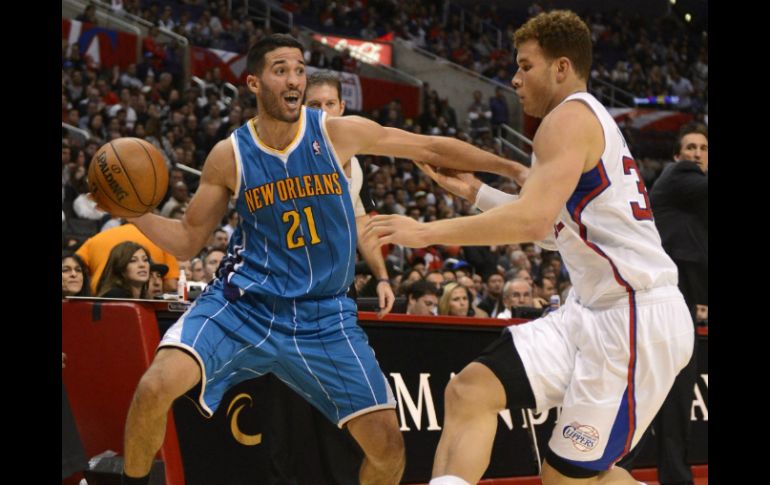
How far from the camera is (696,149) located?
18.9ft

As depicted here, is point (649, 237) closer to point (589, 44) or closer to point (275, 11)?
point (589, 44)

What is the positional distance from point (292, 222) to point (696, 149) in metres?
2.70

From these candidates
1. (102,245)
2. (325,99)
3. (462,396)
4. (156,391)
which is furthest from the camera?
(102,245)

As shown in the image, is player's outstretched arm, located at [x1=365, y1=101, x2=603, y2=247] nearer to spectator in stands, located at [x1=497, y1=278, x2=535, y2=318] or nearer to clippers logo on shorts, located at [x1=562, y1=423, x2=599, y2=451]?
clippers logo on shorts, located at [x1=562, y1=423, x2=599, y2=451]

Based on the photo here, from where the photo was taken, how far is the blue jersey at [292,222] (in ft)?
13.8

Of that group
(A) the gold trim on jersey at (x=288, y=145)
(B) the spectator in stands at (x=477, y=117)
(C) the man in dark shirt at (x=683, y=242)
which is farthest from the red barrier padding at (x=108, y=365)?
(B) the spectator in stands at (x=477, y=117)

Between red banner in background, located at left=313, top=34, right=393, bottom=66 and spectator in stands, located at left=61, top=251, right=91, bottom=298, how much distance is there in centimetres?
1518

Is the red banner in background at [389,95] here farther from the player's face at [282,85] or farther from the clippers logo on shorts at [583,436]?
the clippers logo on shorts at [583,436]

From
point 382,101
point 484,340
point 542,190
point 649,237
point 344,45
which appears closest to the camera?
point 542,190

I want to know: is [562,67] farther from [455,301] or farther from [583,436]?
[455,301]

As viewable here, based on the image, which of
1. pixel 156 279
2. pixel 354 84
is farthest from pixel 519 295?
pixel 354 84
